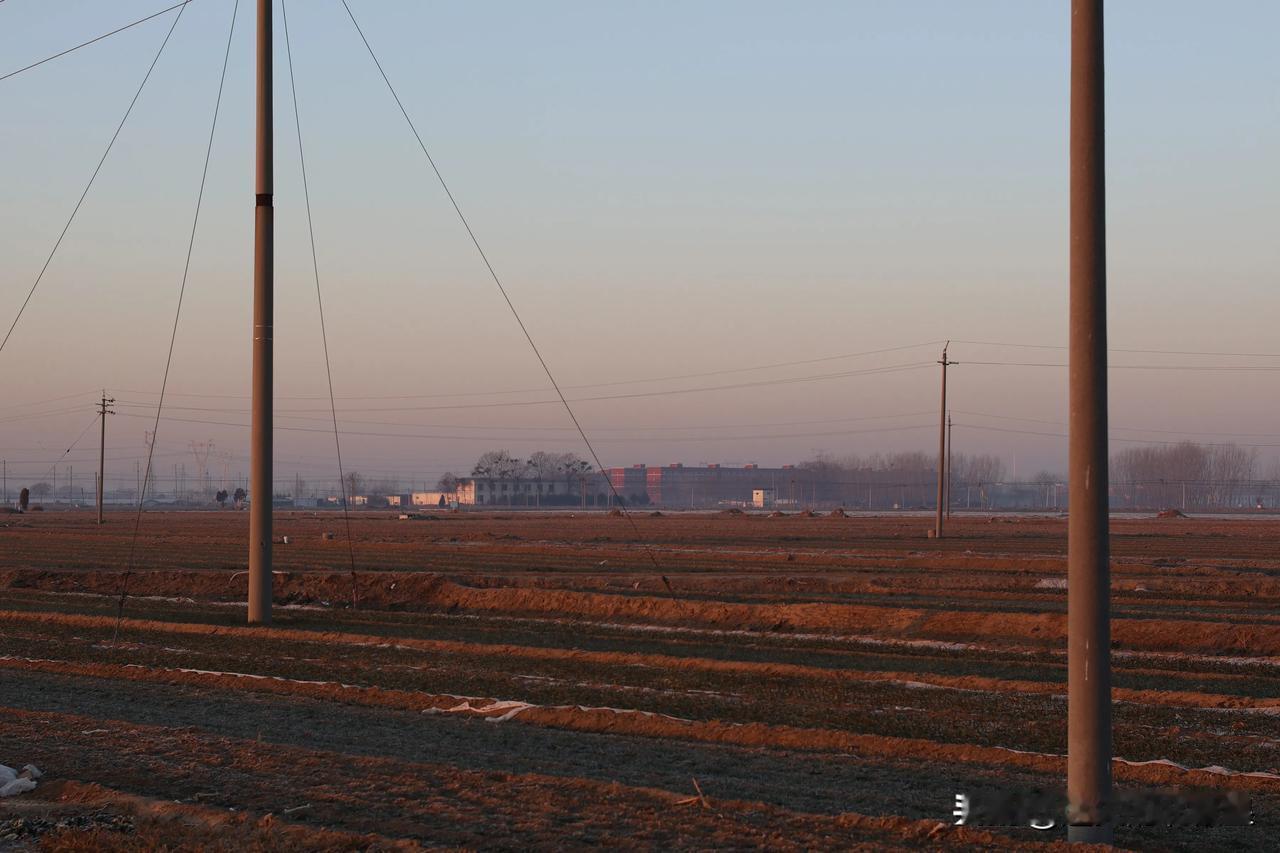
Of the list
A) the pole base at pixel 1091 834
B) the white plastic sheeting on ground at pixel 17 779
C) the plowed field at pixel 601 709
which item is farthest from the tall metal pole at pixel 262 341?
the pole base at pixel 1091 834

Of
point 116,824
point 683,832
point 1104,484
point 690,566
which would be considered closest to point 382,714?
point 116,824

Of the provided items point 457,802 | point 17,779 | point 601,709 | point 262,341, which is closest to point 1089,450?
point 457,802

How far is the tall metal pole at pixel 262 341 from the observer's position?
1043 inches

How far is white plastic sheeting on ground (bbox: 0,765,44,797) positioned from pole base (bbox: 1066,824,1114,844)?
788 centimetres

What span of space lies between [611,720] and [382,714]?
8.86 ft

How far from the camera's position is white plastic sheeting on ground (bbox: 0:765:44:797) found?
10.6 metres

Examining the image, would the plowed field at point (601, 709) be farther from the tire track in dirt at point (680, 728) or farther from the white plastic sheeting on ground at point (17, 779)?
the white plastic sheeting on ground at point (17, 779)

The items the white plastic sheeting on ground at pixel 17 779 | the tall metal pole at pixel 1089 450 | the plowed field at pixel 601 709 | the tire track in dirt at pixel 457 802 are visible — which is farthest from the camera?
the white plastic sheeting on ground at pixel 17 779

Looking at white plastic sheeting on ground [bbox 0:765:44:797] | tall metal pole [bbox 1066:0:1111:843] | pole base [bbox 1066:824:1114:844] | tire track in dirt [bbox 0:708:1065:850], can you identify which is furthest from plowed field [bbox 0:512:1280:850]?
tall metal pole [bbox 1066:0:1111:843]

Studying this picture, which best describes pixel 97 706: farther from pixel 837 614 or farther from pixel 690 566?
pixel 690 566

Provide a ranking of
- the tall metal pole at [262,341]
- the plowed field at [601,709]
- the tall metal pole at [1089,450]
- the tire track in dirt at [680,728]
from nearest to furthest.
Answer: the tall metal pole at [1089,450]
the plowed field at [601,709]
the tire track in dirt at [680,728]
the tall metal pole at [262,341]

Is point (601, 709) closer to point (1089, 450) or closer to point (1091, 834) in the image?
point (1091, 834)

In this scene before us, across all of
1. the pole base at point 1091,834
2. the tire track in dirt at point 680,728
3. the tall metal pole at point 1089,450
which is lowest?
the tire track in dirt at point 680,728

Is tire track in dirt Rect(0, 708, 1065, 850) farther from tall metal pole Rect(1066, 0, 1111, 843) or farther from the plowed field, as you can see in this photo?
tall metal pole Rect(1066, 0, 1111, 843)
